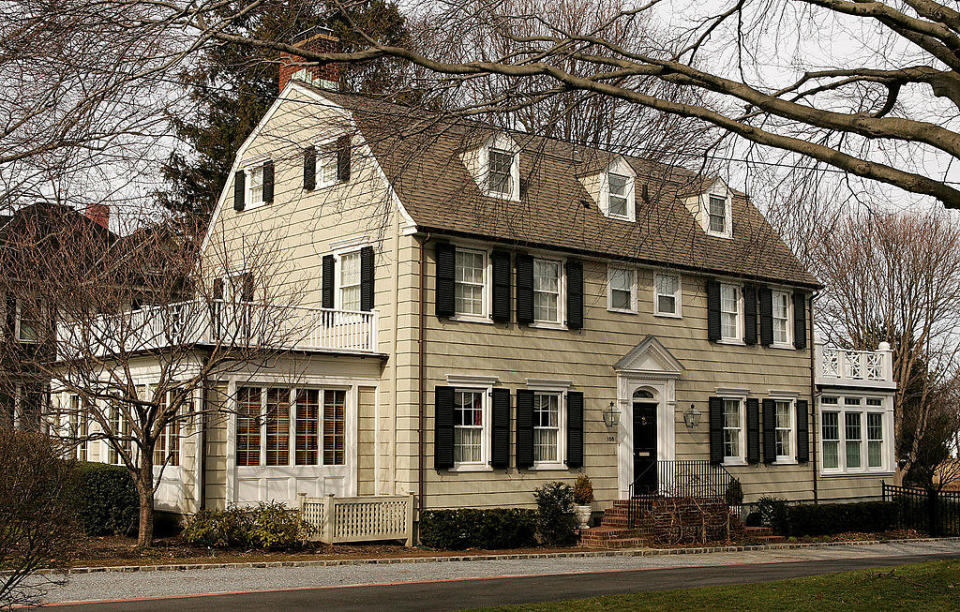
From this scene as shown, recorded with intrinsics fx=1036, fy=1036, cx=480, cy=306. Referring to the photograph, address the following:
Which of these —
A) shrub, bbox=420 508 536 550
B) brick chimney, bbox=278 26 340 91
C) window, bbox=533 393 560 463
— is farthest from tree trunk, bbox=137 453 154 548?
brick chimney, bbox=278 26 340 91

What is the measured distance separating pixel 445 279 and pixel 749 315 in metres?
10.4

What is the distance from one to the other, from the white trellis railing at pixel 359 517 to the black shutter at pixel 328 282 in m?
5.02

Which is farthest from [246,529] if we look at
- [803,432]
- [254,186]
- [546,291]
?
[803,432]

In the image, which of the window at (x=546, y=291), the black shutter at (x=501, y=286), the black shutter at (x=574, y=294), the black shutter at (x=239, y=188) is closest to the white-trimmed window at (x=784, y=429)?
the black shutter at (x=574, y=294)

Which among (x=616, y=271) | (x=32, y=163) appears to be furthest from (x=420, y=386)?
(x=32, y=163)

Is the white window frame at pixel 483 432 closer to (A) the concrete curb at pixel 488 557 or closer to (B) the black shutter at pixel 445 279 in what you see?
(B) the black shutter at pixel 445 279

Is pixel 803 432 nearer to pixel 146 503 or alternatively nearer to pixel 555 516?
pixel 555 516

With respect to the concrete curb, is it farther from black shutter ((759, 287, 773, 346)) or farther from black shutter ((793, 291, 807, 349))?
black shutter ((793, 291, 807, 349))

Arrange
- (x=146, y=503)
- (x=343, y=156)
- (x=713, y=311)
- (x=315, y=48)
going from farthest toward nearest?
(x=713, y=311), (x=146, y=503), (x=315, y=48), (x=343, y=156)

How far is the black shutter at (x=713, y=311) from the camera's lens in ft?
87.0

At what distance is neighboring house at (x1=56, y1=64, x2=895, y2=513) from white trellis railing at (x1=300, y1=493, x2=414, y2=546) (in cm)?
63

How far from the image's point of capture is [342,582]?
1430 centimetres

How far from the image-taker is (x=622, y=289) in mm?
24750

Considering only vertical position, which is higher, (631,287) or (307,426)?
(631,287)
